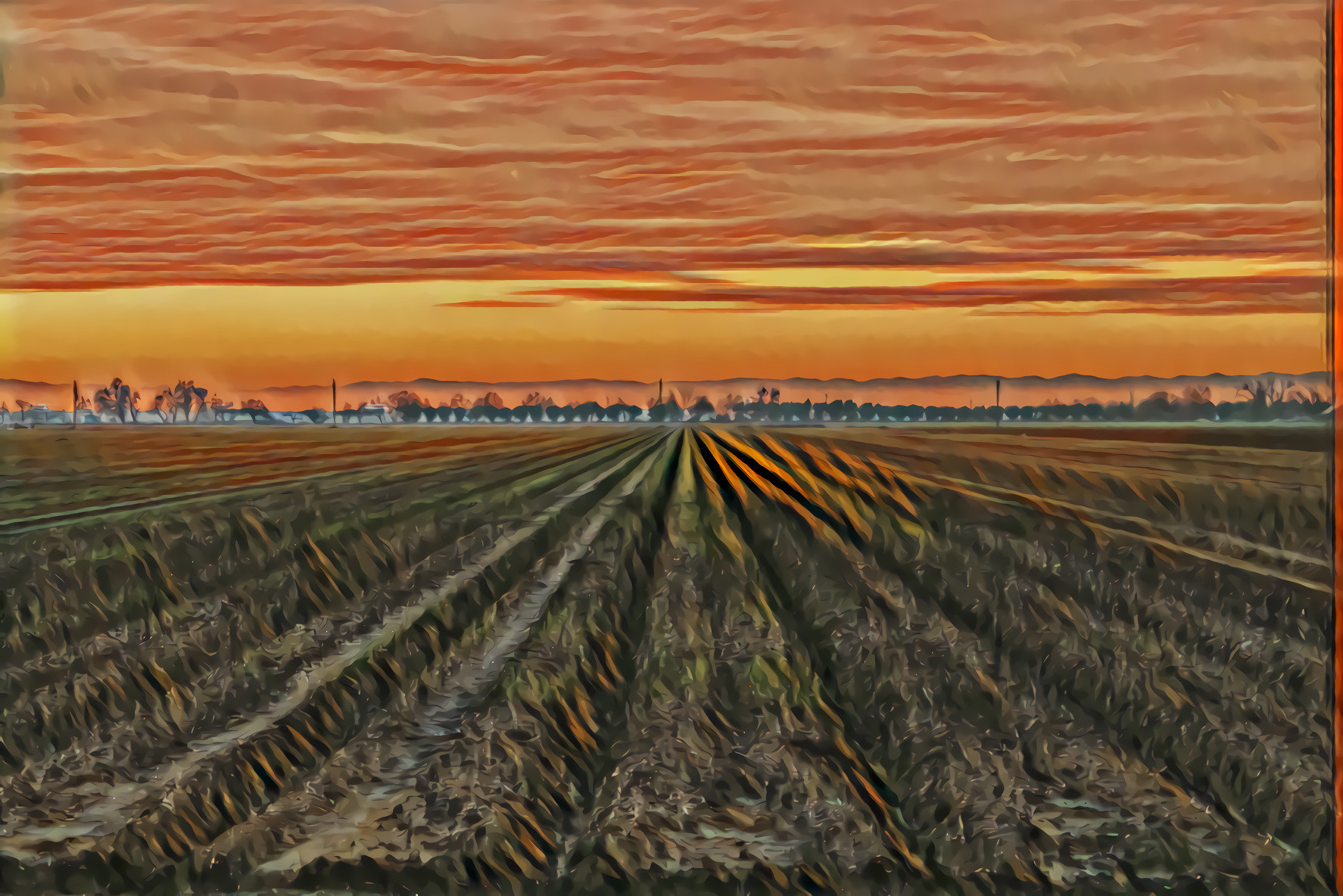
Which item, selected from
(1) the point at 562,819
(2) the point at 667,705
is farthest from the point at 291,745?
(2) the point at 667,705

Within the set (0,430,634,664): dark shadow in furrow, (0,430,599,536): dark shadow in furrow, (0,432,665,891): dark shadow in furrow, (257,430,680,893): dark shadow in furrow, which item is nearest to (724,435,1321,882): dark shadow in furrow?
(257,430,680,893): dark shadow in furrow

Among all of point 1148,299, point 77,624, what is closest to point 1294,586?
point 1148,299

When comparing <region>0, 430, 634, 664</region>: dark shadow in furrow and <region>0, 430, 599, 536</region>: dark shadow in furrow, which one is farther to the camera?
<region>0, 430, 599, 536</region>: dark shadow in furrow

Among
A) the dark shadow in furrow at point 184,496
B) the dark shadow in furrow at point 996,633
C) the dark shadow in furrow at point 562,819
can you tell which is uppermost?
the dark shadow in furrow at point 184,496

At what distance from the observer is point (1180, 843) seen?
4742mm

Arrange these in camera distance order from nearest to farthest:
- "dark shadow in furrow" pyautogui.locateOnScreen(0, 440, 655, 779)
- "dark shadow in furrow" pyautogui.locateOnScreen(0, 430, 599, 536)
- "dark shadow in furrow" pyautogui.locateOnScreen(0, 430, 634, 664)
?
1. "dark shadow in furrow" pyautogui.locateOnScreen(0, 440, 655, 779)
2. "dark shadow in furrow" pyautogui.locateOnScreen(0, 430, 634, 664)
3. "dark shadow in furrow" pyautogui.locateOnScreen(0, 430, 599, 536)

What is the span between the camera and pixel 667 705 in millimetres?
7016

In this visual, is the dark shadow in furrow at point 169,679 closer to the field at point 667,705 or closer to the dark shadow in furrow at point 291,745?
the field at point 667,705

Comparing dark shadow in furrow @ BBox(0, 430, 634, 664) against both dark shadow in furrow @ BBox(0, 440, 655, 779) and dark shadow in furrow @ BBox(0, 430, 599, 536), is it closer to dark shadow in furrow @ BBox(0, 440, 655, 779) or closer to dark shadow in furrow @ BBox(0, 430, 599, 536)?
dark shadow in furrow @ BBox(0, 430, 599, 536)

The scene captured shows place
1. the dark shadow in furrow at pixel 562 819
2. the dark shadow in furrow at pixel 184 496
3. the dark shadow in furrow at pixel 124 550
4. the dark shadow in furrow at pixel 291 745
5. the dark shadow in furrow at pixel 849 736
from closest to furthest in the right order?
the dark shadow in furrow at pixel 562 819 < the dark shadow in furrow at pixel 849 736 < the dark shadow in furrow at pixel 291 745 < the dark shadow in furrow at pixel 124 550 < the dark shadow in furrow at pixel 184 496

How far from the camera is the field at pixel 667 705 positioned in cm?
471

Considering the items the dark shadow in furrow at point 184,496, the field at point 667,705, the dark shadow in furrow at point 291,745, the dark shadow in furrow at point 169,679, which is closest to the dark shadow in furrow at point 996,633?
the field at point 667,705

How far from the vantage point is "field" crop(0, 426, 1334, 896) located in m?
4.71

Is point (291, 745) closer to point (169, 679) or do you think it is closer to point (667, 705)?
point (169, 679)
